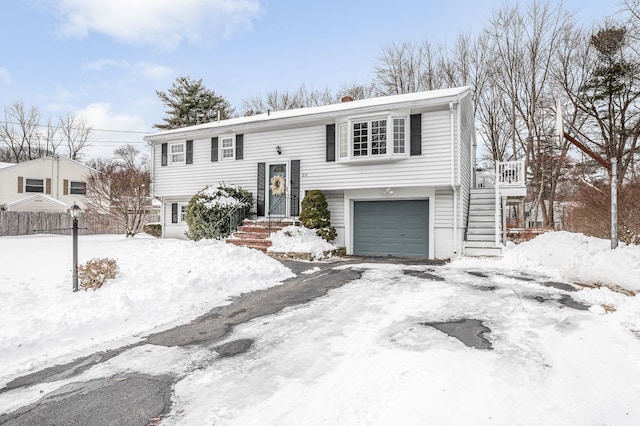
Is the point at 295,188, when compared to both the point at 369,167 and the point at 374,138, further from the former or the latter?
the point at 374,138

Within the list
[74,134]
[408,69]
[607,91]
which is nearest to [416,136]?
[607,91]

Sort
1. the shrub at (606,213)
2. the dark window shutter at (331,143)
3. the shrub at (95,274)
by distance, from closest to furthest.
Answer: the shrub at (95,274) → the shrub at (606,213) → the dark window shutter at (331,143)

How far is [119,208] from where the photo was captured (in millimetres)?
15336

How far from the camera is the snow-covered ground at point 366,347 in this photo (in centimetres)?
251

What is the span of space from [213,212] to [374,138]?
651cm

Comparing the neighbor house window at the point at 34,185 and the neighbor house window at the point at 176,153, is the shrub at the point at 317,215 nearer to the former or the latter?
the neighbor house window at the point at 176,153

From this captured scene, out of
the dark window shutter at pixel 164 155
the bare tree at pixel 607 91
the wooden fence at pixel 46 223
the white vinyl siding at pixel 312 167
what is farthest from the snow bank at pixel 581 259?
the wooden fence at pixel 46 223

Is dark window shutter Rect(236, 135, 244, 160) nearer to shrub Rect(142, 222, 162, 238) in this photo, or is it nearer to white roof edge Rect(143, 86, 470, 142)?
white roof edge Rect(143, 86, 470, 142)

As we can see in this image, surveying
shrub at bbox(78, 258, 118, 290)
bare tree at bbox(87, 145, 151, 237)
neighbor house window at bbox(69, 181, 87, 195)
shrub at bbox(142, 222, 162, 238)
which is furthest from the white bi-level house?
neighbor house window at bbox(69, 181, 87, 195)

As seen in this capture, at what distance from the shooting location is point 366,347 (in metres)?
3.65

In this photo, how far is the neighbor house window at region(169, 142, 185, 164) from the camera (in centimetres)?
1570

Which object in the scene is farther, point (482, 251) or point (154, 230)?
point (154, 230)

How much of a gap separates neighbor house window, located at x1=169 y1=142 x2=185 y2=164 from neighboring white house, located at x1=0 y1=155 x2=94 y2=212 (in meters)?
11.7

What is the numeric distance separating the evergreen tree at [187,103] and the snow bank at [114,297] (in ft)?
83.7
